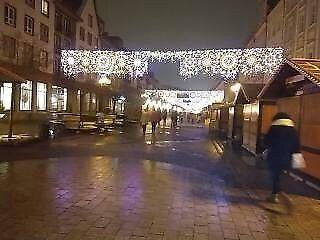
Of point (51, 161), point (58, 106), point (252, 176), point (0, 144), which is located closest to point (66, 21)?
point (58, 106)

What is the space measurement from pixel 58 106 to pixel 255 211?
120ft

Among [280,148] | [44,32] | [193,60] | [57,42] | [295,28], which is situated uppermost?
[295,28]

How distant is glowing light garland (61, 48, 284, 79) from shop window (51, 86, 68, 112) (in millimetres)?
12610

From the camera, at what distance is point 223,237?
17.7 feet

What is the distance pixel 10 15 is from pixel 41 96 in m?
7.86

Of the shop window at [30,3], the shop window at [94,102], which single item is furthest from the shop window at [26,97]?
the shop window at [94,102]

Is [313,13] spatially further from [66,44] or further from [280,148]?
[280,148]

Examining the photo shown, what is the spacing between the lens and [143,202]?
284 inches

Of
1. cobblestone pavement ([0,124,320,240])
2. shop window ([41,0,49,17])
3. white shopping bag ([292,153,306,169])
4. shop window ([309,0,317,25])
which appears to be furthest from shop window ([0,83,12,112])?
white shopping bag ([292,153,306,169])

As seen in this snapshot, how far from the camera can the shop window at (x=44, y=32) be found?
38.7m

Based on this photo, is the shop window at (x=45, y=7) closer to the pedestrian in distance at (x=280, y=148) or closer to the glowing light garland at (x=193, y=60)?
the glowing light garland at (x=193, y=60)

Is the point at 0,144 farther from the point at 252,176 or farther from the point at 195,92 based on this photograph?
the point at 195,92

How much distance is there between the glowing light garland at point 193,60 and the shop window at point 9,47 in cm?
631

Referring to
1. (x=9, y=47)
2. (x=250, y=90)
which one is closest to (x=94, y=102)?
(x=9, y=47)
